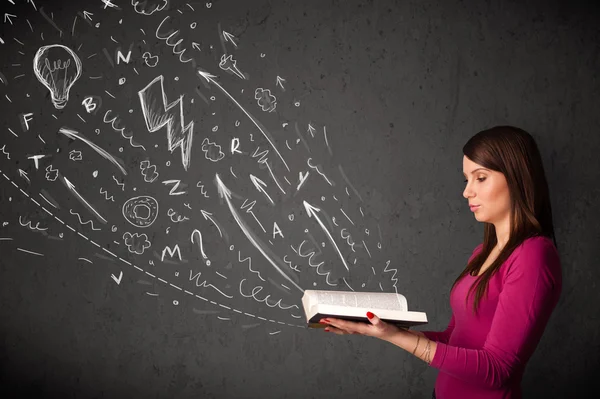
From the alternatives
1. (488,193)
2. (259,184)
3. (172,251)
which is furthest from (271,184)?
(488,193)

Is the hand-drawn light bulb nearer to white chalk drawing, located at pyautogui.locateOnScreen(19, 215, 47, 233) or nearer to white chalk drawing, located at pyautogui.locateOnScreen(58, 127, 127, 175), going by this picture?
white chalk drawing, located at pyautogui.locateOnScreen(58, 127, 127, 175)

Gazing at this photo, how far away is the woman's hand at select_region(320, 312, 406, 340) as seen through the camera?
1.15m

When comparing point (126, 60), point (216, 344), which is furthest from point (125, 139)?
point (216, 344)

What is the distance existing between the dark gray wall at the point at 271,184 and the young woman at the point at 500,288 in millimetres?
674

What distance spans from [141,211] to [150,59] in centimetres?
55

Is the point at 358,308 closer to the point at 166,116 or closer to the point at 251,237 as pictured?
the point at 251,237

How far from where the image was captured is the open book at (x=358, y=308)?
115 cm

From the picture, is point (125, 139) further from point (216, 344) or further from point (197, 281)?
point (216, 344)

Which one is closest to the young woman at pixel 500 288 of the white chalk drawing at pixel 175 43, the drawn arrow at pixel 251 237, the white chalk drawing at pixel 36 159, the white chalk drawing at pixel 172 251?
the drawn arrow at pixel 251 237

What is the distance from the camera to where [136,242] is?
73.4 inches

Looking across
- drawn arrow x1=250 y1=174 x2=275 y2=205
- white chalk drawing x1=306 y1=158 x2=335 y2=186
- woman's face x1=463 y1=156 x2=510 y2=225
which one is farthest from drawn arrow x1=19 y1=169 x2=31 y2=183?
woman's face x1=463 y1=156 x2=510 y2=225

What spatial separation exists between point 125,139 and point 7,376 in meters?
0.93

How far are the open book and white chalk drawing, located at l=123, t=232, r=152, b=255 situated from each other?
793mm

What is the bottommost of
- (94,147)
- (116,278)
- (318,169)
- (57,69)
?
(116,278)
